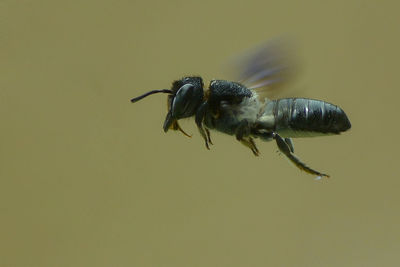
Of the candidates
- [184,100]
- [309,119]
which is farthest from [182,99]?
[309,119]

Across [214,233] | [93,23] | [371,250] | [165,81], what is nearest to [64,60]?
[93,23]

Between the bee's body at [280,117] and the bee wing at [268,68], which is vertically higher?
the bee wing at [268,68]

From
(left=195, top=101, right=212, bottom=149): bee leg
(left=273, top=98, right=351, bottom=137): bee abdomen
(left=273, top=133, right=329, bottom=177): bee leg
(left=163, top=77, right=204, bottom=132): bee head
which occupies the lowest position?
(left=273, top=133, right=329, bottom=177): bee leg

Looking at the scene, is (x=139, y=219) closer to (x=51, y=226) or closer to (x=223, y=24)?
(x=51, y=226)

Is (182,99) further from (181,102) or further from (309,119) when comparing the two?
(309,119)

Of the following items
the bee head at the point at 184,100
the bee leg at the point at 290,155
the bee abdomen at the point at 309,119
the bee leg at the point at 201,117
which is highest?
the bee head at the point at 184,100

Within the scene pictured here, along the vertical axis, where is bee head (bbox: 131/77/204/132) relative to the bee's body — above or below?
above
